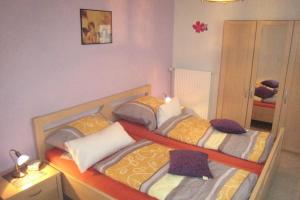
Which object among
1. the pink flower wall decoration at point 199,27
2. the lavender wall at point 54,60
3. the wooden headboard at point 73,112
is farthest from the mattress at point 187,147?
the pink flower wall decoration at point 199,27

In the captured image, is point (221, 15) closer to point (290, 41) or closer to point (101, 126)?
point (290, 41)

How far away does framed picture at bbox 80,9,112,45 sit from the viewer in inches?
110

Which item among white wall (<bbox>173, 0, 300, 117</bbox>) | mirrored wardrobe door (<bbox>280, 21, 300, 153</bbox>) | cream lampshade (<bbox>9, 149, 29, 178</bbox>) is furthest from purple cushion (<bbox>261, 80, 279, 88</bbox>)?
cream lampshade (<bbox>9, 149, 29, 178</bbox>)

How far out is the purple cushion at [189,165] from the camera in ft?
6.88

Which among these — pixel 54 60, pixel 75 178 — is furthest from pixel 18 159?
pixel 54 60

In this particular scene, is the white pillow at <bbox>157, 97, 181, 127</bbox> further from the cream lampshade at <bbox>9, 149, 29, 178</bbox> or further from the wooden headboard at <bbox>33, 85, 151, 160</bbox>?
the cream lampshade at <bbox>9, 149, 29, 178</bbox>

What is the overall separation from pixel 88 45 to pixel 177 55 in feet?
6.39

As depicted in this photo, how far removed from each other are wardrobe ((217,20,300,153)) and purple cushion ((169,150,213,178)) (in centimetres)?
190

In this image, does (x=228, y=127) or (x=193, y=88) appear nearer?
(x=228, y=127)

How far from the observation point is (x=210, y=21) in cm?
396

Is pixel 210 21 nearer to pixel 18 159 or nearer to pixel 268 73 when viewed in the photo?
pixel 268 73

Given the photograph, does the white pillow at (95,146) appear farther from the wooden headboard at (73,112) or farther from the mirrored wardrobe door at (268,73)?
the mirrored wardrobe door at (268,73)

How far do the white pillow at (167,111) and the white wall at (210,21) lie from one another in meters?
1.03

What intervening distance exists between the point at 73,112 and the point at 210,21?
2524 mm
